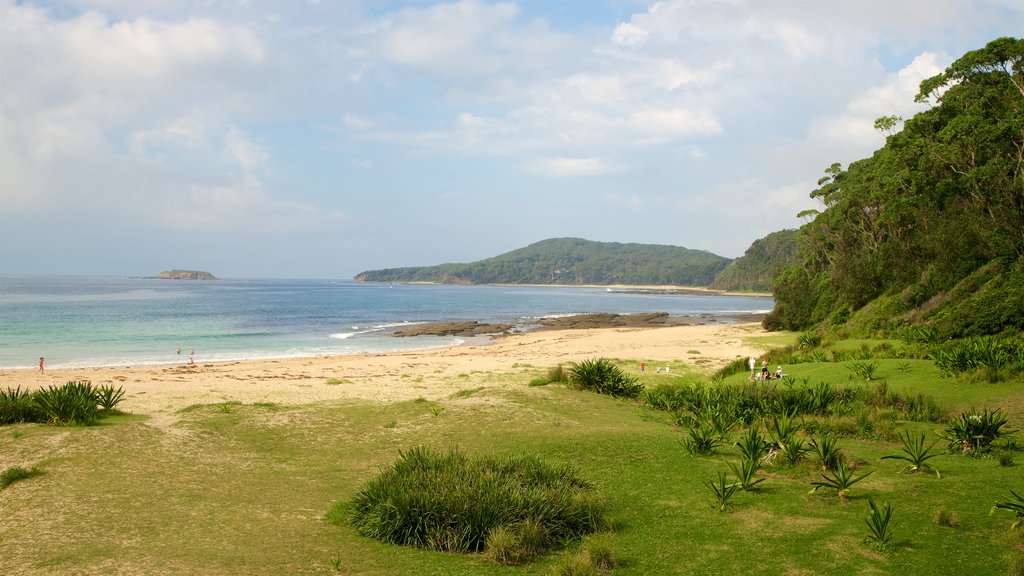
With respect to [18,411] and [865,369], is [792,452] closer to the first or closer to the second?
[865,369]

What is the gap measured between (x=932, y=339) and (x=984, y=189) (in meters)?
11.2

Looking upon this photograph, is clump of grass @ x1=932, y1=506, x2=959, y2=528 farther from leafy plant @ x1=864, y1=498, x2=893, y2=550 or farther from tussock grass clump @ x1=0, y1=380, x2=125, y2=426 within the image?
tussock grass clump @ x1=0, y1=380, x2=125, y2=426

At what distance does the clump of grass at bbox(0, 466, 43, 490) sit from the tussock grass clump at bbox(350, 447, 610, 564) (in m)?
4.56

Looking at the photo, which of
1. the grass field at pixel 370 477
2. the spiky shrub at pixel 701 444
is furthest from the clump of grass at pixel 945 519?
the spiky shrub at pixel 701 444

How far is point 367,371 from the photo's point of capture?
32375mm

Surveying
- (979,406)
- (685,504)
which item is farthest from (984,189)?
(685,504)

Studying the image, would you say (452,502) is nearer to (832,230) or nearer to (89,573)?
(89,573)

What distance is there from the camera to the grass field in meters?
6.23

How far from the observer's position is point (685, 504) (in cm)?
815

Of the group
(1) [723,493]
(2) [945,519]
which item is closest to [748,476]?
(1) [723,493]

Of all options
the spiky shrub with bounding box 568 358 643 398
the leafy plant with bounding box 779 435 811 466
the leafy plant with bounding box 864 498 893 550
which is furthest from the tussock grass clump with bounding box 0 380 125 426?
the leafy plant with bounding box 864 498 893 550

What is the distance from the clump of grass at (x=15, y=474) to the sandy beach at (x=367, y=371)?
14.4 feet

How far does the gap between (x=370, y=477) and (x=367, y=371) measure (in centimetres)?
2342

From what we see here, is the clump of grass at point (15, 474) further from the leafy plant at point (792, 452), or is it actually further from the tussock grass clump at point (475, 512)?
the leafy plant at point (792, 452)
